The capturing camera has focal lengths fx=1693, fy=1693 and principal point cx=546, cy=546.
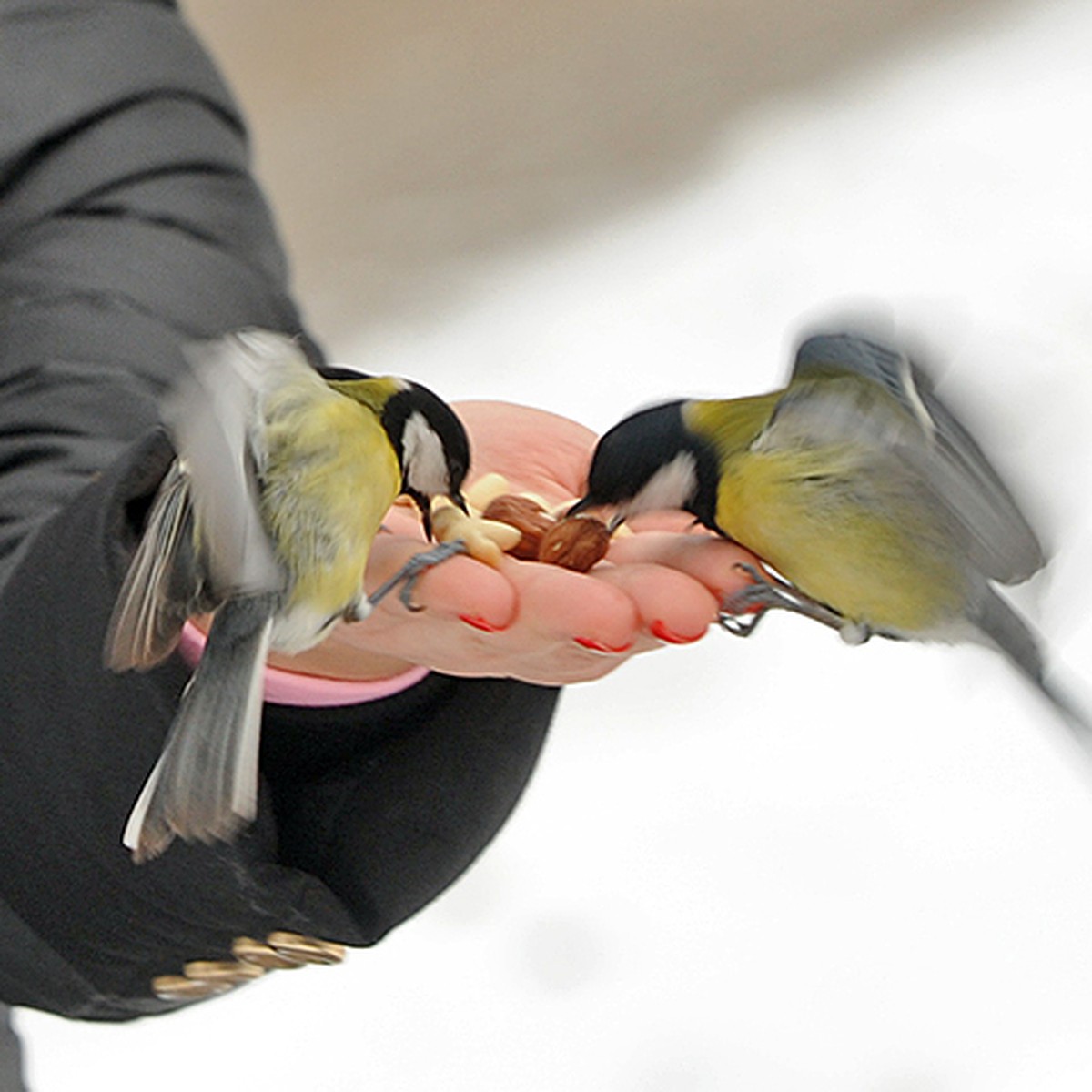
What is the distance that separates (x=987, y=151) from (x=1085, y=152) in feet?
0.35

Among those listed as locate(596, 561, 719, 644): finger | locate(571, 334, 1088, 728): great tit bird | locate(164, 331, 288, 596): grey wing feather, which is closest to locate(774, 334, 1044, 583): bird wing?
locate(571, 334, 1088, 728): great tit bird

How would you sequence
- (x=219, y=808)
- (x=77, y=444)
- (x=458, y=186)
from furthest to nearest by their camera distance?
(x=458, y=186) < (x=77, y=444) < (x=219, y=808)

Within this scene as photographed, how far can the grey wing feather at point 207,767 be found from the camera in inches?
23.0

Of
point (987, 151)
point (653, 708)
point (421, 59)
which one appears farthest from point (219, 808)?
point (421, 59)

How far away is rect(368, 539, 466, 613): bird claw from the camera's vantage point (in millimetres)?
613

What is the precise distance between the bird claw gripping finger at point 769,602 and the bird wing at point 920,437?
2.5 inches

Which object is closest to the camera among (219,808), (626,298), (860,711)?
(219,808)

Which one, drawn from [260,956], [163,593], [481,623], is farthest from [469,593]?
[260,956]

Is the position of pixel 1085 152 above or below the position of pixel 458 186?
above

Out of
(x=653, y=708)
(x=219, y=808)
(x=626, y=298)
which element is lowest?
(x=653, y=708)

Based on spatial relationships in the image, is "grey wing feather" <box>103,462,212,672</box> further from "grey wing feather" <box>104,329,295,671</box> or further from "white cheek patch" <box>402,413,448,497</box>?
"white cheek patch" <box>402,413,448,497</box>

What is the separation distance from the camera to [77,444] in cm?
80

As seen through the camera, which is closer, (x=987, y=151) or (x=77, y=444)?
(x=77, y=444)

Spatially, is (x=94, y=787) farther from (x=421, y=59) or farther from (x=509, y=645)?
(x=421, y=59)
